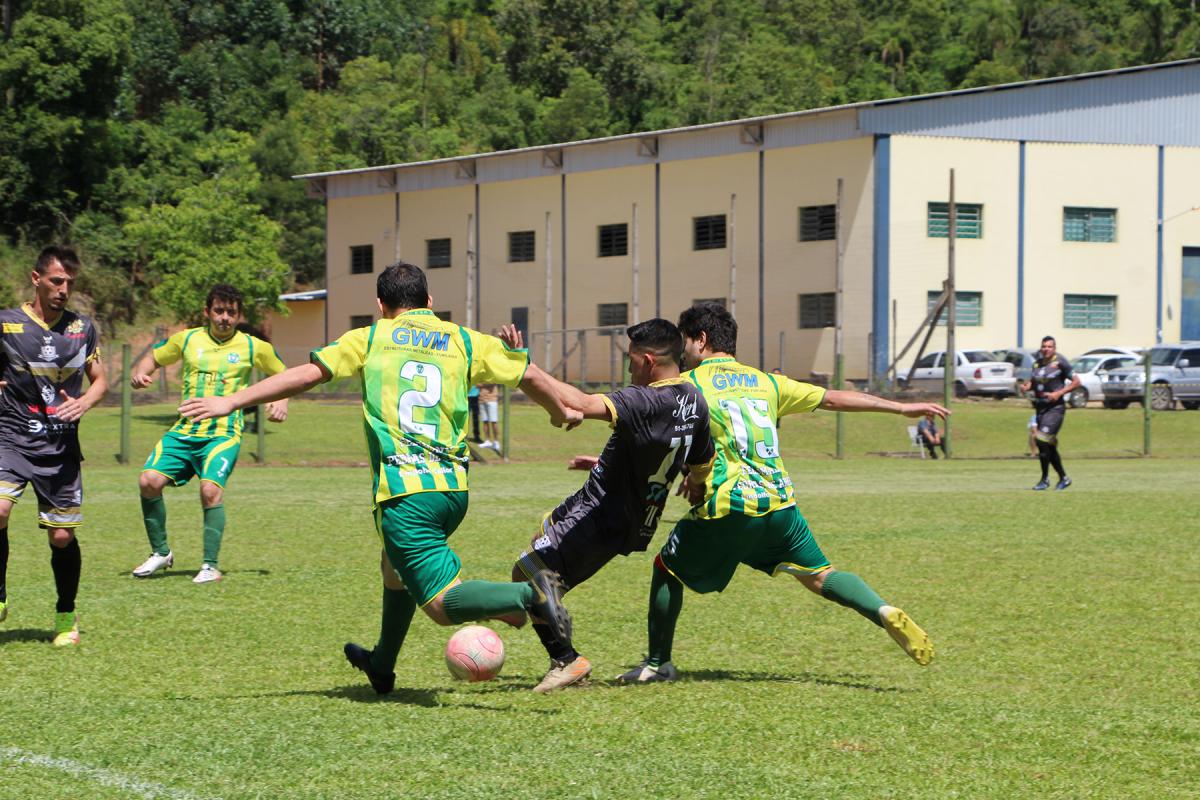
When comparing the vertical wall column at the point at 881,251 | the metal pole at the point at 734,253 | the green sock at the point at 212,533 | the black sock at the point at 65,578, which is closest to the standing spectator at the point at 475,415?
the green sock at the point at 212,533

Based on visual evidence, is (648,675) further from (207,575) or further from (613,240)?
(613,240)

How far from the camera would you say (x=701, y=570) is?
286 inches

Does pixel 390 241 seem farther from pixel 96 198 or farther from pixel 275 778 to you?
pixel 275 778

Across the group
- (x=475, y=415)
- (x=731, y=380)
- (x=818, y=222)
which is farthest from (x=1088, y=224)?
(x=731, y=380)

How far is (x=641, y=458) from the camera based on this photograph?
671cm

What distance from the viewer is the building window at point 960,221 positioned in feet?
154

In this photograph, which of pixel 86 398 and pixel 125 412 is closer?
pixel 86 398

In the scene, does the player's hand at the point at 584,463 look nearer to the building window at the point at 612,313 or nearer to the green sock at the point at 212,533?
the green sock at the point at 212,533

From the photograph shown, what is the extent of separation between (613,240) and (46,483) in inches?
1784

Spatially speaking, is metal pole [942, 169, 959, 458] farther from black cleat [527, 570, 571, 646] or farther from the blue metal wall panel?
black cleat [527, 570, 571, 646]

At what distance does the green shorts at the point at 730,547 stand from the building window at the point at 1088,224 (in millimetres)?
43531

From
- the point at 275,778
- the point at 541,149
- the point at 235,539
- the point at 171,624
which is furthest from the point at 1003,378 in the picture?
the point at 275,778

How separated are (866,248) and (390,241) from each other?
21.2 metres

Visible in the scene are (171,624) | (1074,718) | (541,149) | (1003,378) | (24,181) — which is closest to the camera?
(1074,718)
